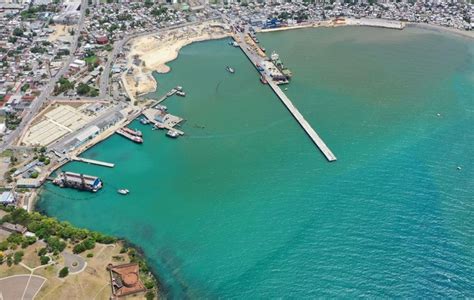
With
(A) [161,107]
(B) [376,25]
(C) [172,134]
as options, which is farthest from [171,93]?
(B) [376,25]

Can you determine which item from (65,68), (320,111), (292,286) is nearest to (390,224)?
(292,286)

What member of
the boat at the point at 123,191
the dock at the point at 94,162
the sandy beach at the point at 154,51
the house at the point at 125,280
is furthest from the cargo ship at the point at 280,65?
the house at the point at 125,280

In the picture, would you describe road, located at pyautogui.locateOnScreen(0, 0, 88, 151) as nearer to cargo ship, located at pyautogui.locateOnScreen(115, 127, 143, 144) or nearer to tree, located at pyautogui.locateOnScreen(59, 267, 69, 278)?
cargo ship, located at pyautogui.locateOnScreen(115, 127, 143, 144)

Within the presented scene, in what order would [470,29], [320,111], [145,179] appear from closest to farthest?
1. [145,179]
2. [320,111]
3. [470,29]

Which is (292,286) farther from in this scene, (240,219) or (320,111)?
(320,111)

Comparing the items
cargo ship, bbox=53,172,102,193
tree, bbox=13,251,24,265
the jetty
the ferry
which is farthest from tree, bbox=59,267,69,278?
the jetty

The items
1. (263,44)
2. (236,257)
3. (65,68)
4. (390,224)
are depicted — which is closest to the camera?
(236,257)
